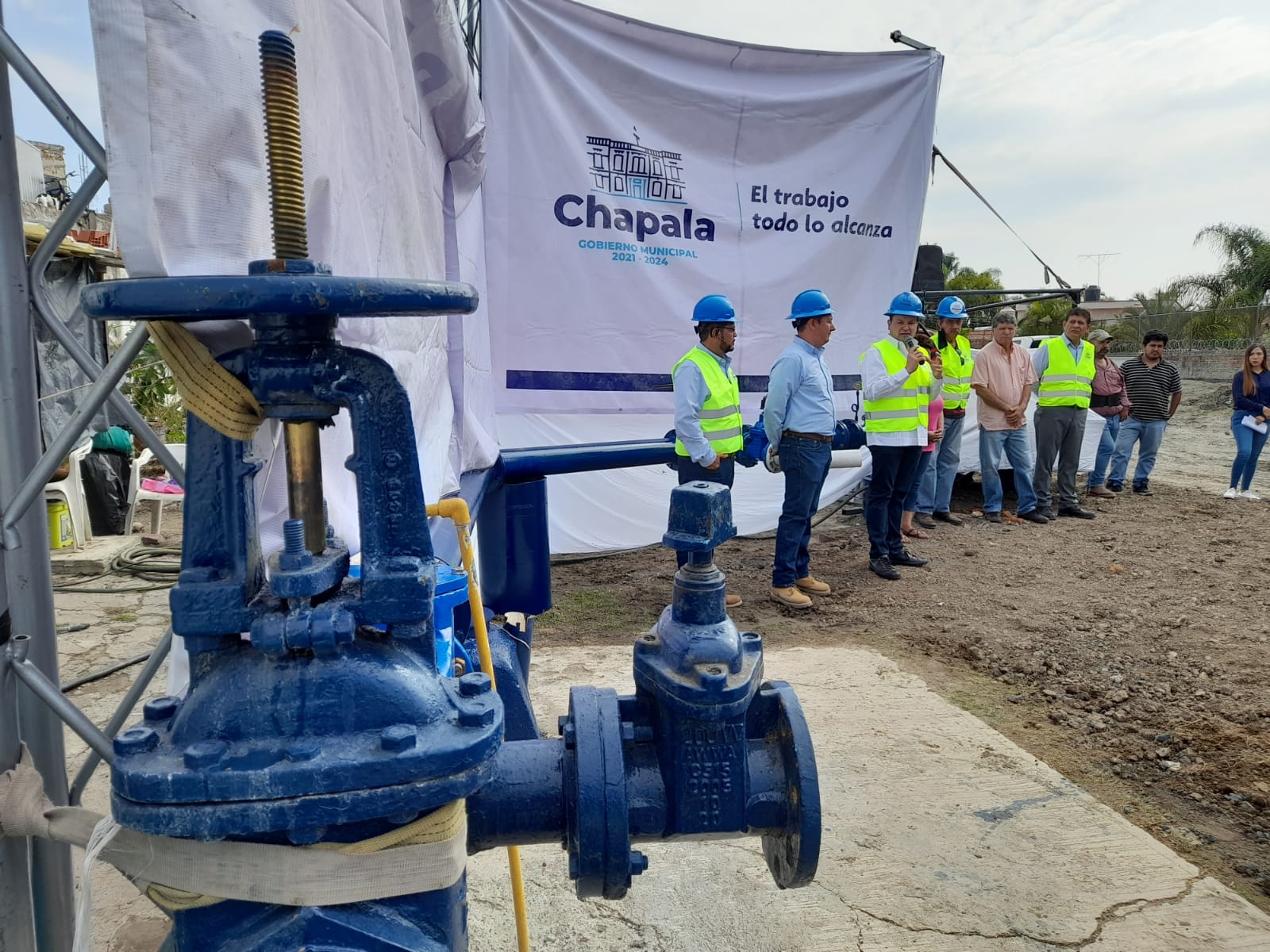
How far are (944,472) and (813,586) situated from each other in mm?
2432

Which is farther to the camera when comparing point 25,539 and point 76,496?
point 76,496

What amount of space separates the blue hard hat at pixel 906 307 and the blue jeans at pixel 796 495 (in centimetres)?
126

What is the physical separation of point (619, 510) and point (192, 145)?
4859 mm

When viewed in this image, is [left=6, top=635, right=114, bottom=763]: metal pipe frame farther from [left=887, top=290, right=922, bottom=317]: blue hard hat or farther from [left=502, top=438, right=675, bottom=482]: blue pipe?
[left=887, top=290, right=922, bottom=317]: blue hard hat

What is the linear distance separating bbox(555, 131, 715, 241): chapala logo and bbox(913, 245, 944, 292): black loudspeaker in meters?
2.69

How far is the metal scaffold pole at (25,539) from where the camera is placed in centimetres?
116

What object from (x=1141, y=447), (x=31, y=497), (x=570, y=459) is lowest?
(x=1141, y=447)

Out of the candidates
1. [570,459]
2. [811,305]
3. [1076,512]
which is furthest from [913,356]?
[570,459]

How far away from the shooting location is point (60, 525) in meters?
5.20

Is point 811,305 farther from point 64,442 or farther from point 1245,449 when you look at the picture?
point 1245,449

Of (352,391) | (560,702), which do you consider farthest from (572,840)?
(560,702)

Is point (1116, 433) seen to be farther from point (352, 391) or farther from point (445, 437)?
point (352, 391)

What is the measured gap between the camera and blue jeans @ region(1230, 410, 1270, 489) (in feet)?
24.6

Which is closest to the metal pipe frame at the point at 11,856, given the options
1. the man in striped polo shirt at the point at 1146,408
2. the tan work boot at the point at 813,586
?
the tan work boot at the point at 813,586
